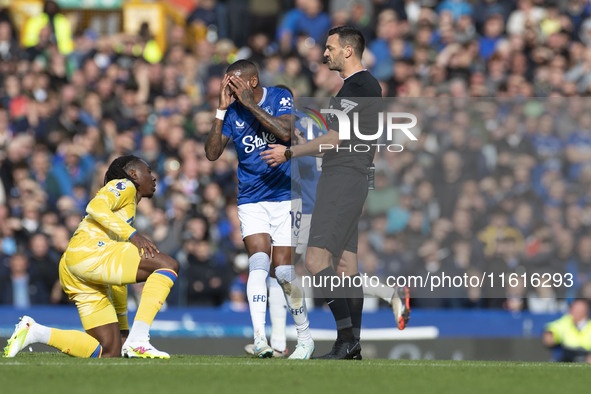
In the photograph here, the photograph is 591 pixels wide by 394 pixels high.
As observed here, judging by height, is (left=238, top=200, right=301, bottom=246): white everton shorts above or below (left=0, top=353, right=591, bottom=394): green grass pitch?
above

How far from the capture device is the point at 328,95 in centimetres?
1567

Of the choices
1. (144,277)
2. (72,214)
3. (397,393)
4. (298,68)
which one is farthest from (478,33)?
(397,393)

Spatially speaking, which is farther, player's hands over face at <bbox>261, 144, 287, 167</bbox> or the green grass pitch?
player's hands over face at <bbox>261, 144, 287, 167</bbox>

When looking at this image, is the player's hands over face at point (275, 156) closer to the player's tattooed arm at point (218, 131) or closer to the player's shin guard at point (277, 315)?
the player's tattooed arm at point (218, 131)

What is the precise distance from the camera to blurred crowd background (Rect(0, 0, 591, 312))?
9.47 meters

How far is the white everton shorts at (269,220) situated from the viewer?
871 cm

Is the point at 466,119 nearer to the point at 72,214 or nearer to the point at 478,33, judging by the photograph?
the point at 72,214

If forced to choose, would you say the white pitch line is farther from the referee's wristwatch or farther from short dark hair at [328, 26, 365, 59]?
short dark hair at [328, 26, 365, 59]

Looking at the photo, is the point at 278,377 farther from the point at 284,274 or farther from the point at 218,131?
the point at 218,131

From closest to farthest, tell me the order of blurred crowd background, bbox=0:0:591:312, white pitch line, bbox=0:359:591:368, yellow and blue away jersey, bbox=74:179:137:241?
white pitch line, bbox=0:359:591:368, yellow and blue away jersey, bbox=74:179:137:241, blurred crowd background, bbox=0:0:591:312

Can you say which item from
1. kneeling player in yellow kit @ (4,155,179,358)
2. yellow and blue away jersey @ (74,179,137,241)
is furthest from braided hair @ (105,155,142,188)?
yellow and blue away jersey @ (74,179,137,241)

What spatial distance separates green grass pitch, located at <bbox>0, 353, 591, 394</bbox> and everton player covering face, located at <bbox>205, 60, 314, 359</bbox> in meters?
0.76

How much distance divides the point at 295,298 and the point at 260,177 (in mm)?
1041

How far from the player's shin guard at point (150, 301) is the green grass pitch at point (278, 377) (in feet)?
0.90
